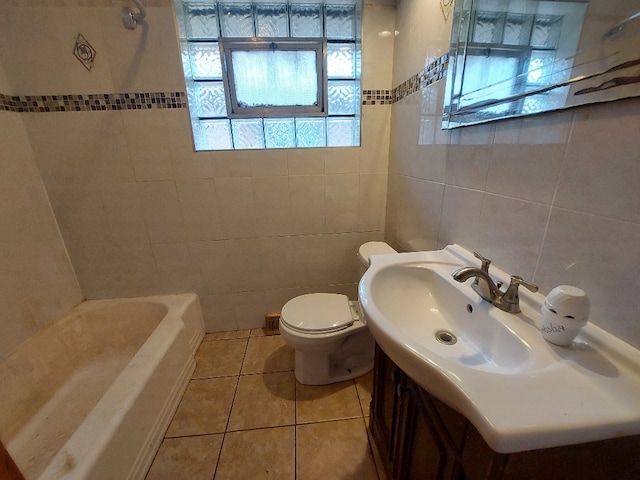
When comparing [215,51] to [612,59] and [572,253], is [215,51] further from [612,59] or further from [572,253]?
[572,253]

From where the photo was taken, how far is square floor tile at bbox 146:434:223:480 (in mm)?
1056

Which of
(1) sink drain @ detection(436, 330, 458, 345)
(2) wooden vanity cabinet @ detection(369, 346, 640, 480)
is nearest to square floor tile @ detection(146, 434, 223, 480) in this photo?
(2) wooden vanity cabinet @ detection(369, 346, 640, 480)

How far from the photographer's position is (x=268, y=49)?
1.52 meters

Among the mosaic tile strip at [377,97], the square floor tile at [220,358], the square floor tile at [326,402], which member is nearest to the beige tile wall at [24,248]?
the square floor tile at [220,358]

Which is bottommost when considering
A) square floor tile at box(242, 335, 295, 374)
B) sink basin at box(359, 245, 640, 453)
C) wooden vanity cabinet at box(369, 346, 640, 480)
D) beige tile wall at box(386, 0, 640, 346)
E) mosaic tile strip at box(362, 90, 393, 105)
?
square floor tile at box(242, 335, 295, 374)

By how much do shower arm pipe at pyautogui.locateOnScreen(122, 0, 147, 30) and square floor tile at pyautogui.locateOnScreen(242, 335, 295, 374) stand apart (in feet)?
6.18

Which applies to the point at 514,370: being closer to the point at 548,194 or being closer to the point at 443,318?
the point at 443,318

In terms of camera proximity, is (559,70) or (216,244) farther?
(216,244)

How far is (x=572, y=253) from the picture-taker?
23.6 inches

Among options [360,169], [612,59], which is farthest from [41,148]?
[612,59]

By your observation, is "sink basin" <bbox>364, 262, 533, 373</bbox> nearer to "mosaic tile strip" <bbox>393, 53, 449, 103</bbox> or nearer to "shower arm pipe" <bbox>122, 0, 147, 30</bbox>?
"mosaic tile strip" <bbox>393, 53, 449, 103</bbox>

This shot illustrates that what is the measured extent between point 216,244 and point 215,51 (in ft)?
3.71

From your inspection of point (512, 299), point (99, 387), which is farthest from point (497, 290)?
point (99, 387)

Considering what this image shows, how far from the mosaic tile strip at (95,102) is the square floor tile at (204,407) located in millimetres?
1553
